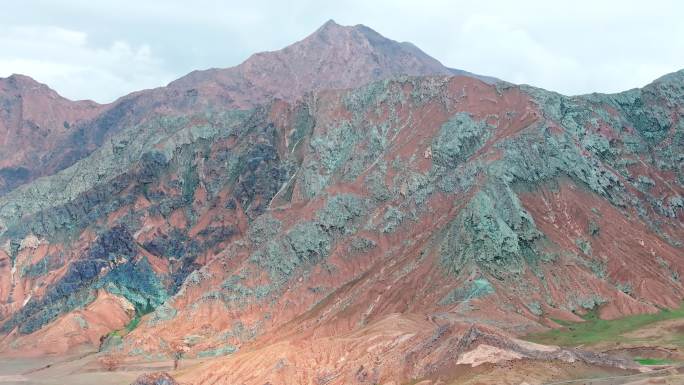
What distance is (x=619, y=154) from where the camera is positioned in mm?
173500

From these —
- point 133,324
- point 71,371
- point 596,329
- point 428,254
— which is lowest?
point 596,329

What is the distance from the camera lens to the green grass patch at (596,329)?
12056 cm

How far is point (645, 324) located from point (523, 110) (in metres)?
57.7

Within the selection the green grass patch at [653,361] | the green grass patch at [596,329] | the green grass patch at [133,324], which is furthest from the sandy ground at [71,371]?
the green grass patch at [653,361]

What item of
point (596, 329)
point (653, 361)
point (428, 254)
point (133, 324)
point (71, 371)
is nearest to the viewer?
point (653, 361)

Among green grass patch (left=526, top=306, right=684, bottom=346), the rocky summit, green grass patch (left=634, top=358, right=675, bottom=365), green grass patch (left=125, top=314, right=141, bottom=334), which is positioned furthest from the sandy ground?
green grass patch (left=634, top=358, right=675, bottom=365)

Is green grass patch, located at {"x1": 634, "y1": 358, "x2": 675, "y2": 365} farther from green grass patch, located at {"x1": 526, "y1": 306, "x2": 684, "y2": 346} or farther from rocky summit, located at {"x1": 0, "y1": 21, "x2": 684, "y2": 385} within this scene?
green grass patch, located at {"x1": 526, "y1": 306, "x2": 684, "y2": 346}

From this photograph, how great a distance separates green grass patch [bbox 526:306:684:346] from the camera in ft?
396

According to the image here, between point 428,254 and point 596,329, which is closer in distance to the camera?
point 596,329

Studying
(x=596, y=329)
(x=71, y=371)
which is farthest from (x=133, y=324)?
(x=596, y=329)

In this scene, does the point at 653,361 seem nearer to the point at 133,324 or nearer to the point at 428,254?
the point at 428,254

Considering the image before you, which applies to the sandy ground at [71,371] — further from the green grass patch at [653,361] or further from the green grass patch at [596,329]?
the green grass patch at [653,361]

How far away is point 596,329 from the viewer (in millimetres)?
127938

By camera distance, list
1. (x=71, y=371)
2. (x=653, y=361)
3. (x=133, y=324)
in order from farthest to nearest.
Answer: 1. (x=133, y=324)
2. (x=71, y=371)
3. (x=653, y=361)
